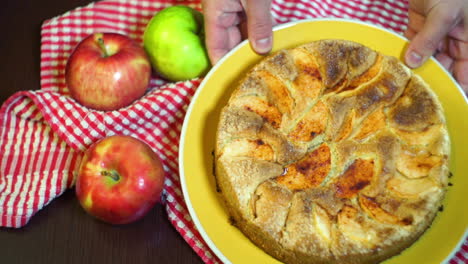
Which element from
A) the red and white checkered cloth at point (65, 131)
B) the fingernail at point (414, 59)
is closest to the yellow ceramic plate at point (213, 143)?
the fingernail at point (414, 59)

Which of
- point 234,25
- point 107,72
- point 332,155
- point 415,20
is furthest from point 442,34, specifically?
point 107,72

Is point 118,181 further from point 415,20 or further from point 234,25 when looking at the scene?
point 415,20

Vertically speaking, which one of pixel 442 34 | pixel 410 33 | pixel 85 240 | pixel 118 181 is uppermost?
pixel 442 34

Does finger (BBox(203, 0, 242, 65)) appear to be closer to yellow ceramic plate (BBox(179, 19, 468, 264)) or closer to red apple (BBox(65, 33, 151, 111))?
yellow ceramic plate (BBox(179, 19, 468, 264))

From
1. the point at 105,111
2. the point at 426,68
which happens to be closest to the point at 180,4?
the point at 105,111

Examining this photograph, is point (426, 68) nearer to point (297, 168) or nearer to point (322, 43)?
point (322, 43)

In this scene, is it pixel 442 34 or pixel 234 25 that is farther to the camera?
pixel 234 25

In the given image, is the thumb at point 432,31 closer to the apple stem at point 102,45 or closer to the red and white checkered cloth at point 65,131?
the red and white checkered cloth at point 65,131
